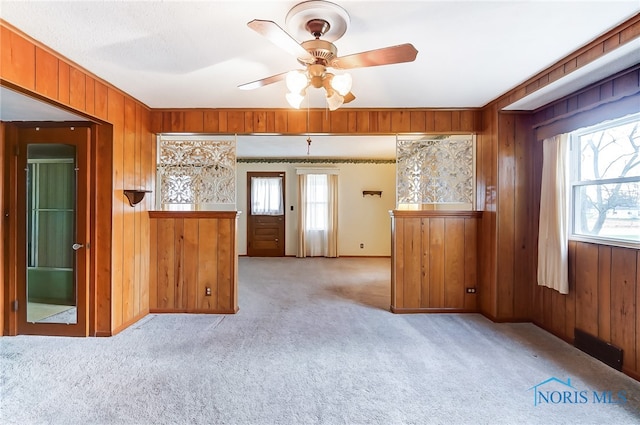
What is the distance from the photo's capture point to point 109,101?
294cm

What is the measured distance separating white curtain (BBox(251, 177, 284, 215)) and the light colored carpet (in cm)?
416

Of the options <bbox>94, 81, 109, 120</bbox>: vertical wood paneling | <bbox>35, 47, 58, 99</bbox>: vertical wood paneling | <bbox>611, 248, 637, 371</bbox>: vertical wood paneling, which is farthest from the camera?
<bbox>94, 81, 109, 120</bbox>: vertical wood paneling

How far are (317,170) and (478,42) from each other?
5407 millimetres

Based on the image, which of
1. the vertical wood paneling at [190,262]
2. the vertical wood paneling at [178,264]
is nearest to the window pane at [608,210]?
the vertical wood paneling at [190,262]

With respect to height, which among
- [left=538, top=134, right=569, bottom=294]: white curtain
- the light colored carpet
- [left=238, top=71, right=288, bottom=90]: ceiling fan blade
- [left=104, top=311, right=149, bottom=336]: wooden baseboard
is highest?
[left=238, top=71, right=288, bottom=90]: ceiling fan blade

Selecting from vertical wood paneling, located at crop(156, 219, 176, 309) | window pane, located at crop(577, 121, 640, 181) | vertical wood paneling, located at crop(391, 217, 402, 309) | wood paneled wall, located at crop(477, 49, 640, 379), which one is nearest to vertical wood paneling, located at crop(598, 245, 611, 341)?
wood paneled wall, located at crop(477, 49, 640, 379)

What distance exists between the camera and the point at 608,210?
8.51 feet

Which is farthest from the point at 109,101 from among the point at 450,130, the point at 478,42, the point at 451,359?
the point at 451,359

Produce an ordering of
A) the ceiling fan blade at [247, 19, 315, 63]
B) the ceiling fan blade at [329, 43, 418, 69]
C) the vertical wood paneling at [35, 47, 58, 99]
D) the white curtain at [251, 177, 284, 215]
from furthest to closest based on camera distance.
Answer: the white curtain at [251, 177, 284, 215], the vertical wood paneling at [35, 47, 58, 99], the ceiling fan blade at [329, 43, 418, 69], the ceiling fan blade at [247, 19, 315, 63]

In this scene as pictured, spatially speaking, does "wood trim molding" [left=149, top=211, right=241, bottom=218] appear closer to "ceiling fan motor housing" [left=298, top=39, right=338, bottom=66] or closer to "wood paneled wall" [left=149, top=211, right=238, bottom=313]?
"wood paneled wall" [left=149, top=211, right=238, bottom=313]

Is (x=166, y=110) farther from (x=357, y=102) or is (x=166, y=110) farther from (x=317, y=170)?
(x=317, y=170)

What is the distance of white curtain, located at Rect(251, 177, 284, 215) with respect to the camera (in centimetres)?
755

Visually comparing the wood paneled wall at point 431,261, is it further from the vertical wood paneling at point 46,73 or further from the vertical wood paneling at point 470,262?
the vertical wood paneling at point 46,73

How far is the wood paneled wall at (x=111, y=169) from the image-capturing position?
228 centimetres
